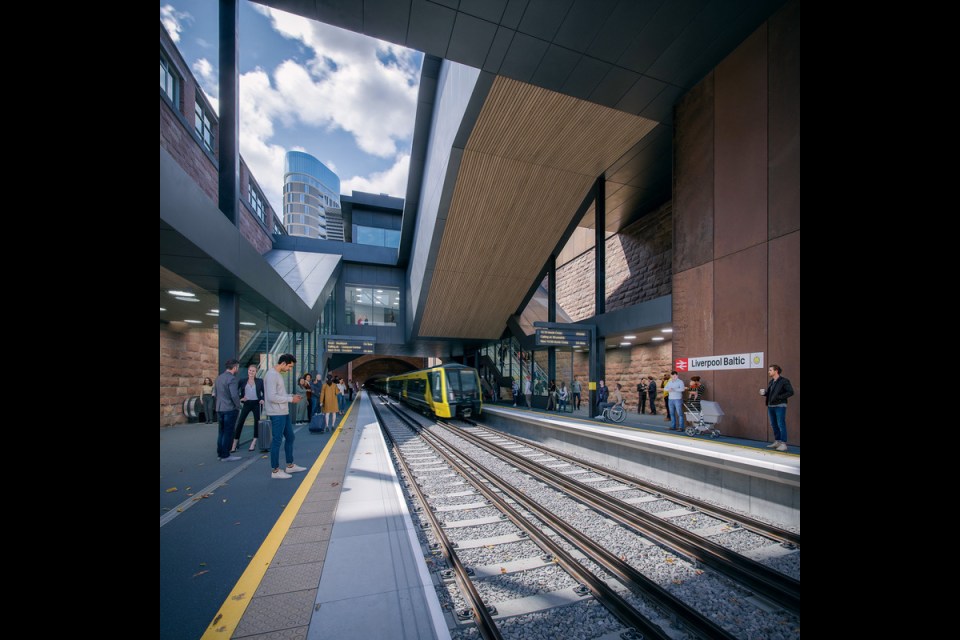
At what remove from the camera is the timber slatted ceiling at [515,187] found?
37.3ft

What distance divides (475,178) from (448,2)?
559 cm

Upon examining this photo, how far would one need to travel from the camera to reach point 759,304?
26.6 feet

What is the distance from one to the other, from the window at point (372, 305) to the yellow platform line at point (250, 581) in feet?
68.9

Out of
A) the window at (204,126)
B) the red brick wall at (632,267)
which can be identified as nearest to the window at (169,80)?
the window at (204,126)

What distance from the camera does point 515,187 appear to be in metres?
13.9

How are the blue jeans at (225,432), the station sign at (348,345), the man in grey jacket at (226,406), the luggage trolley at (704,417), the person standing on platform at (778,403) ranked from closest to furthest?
the man in grey jacket at (226,406) → the blue jeans at (225,432) → the person standing on platform at (778,403) → the luggage trolley at (704,417) → the station sign at (348,345)

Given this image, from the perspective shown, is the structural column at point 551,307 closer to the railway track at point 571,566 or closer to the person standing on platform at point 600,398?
the person standing on platform at point 600,398

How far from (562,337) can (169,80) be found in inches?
580

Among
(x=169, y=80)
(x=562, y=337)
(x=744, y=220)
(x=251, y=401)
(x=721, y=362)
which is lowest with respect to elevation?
(x=251, y=401)

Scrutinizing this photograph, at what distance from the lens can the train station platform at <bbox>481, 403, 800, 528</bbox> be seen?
511cm

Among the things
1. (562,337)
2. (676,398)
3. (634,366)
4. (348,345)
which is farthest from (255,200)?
(676,398)

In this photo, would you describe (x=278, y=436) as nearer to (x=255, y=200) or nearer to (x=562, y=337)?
(x=562, y=337)

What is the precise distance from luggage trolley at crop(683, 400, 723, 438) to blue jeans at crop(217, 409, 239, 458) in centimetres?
932
